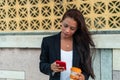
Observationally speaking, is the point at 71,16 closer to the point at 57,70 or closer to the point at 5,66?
the point at 57,70

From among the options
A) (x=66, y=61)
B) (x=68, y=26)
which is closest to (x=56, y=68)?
(x=66, y=61)

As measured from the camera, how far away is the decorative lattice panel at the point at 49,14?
4980mm

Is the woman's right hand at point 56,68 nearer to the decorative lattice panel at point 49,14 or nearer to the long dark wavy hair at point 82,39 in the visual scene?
the long dark wavy hair at point 82,39

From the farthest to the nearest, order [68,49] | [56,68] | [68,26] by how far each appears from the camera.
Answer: [68,49]
[68,26]
[56,68]

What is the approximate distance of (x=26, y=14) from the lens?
554 centimetres

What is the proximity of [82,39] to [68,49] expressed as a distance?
195 mm

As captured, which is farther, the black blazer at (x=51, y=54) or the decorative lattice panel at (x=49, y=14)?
the decorative lattice panel at (x=49, y=14)

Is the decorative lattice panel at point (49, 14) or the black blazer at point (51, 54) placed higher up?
the decorative lattice panel at point (49, 14)

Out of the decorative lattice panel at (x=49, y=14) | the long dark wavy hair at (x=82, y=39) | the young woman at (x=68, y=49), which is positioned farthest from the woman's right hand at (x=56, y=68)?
the decorative lattice panel at (x=49, y=14)

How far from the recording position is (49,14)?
211 inches

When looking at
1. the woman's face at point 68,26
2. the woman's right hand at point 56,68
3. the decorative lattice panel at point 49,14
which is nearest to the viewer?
the woman's right hand at point 56,68

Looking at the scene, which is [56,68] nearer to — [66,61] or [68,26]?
[66,61]

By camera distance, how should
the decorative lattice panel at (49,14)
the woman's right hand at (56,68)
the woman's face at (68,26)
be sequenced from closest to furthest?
the woman's right hand at (56,68) → the woman's face at (68,26) → the decorative lattice panel at (49,14)

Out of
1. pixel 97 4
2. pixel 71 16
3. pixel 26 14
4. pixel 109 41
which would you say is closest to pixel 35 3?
pixel 26 14
